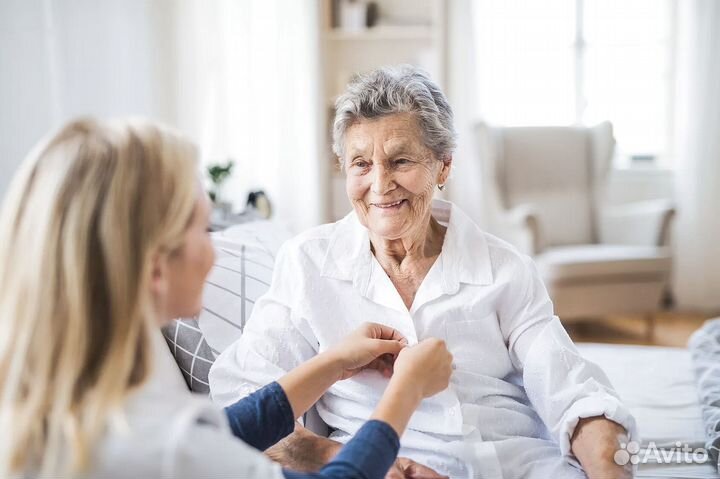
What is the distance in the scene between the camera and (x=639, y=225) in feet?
13.1

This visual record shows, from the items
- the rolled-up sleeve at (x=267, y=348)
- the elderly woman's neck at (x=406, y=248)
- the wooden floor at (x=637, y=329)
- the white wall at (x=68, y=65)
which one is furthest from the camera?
the wooden floor at (x=637, y=329)

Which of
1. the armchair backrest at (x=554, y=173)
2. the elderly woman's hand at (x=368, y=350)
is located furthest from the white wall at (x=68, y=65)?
the armchair backrest at (x=554, y=173)

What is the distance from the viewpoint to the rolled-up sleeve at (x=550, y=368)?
118 cm

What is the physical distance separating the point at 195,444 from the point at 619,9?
182 inches

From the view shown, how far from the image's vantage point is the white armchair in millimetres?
3795

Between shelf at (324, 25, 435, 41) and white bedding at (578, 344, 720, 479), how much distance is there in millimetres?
2982

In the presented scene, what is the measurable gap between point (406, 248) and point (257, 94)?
3234 millimetres

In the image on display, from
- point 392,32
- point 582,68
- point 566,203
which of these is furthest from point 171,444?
point 582,68

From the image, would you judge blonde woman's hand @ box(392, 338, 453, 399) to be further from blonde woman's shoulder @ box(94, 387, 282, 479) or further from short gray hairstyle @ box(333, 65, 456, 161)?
short gray hairstyle @ box(333, 65, 456, 161)

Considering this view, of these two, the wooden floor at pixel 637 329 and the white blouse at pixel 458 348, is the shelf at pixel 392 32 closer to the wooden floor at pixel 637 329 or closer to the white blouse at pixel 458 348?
the wooden floor at pixel 637 329

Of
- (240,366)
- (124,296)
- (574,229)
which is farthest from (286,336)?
(574,229)

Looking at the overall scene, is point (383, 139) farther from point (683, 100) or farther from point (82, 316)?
point (683, 100)

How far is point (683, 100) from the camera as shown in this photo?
14.1 ft

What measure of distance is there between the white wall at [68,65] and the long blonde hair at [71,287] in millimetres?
1986
